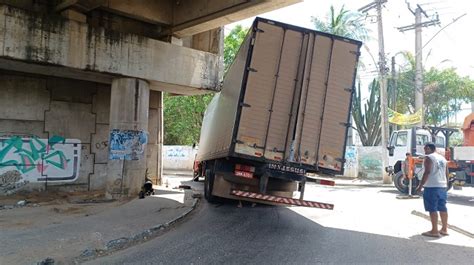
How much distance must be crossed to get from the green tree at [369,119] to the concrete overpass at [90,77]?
20941mm

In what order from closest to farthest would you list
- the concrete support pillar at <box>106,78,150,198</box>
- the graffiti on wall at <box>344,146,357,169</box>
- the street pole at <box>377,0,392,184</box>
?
the concrete support pillar at <box>106,78,150,198</box>, the street pole at <box>377,0,392,184</box>, the graffiti on wall at <box>344,146,357,169</box>

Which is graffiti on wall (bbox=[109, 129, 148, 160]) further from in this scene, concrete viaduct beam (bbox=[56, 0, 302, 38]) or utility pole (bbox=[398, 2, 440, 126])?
utility pole (bbox=[398, 2, 440, 126])

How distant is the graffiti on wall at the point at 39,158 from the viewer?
42.7 feet

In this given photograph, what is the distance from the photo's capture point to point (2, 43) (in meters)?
10.9

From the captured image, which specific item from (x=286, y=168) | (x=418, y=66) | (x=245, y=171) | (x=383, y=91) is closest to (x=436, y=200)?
(x=286, y=168)

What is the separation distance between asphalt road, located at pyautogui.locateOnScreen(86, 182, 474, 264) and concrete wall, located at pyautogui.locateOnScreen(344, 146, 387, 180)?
1570cm

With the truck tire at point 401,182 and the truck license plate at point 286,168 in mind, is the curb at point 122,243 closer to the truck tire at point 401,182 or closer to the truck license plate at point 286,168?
the truck license plate at point 286,168

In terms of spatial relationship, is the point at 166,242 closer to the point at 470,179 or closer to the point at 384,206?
the point at 384,206

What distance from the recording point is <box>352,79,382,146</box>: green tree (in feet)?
110

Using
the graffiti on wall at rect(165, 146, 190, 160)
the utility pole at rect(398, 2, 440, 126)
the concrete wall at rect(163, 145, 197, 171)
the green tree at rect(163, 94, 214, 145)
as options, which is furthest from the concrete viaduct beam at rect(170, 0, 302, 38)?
the graffiti on wall at rect(165, 146, 190, 160)

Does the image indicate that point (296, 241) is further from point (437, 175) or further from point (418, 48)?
point (418, 48)

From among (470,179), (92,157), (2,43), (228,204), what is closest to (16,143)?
(92,157)

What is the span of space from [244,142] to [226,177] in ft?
4.29

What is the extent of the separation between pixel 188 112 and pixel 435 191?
2764 cm
